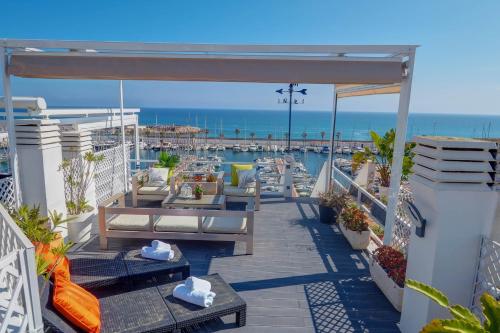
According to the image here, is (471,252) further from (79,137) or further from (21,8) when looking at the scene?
(21,8)

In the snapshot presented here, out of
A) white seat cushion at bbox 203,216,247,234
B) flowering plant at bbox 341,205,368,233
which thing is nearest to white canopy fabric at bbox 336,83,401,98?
flowering plant at bbox 341,205,368,233

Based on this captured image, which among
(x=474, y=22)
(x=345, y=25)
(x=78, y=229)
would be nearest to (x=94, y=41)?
(x=78, y=229)

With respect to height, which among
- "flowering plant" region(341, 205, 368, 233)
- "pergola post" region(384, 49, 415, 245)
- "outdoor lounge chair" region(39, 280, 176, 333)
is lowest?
"outdoor lounge chair" region(39, 280, 176, 333)

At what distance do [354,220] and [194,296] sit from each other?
9.43ft

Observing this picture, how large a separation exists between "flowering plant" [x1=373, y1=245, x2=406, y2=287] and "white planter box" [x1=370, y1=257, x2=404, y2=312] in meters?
0.04

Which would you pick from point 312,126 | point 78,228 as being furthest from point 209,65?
point 312,126

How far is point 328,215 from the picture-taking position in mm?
5699

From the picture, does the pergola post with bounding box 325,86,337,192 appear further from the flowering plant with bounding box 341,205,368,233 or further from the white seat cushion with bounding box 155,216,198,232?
the white seat cushion with bounding box 155,216,198,232

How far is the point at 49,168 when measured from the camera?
4.44 metres

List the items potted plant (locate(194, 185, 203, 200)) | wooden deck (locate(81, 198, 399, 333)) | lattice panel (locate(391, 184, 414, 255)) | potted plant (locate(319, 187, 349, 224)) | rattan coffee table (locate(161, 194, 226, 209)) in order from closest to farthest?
wooden deck (locate(81, 198, 399, 333)) < lattice panel (locate(391, 184, 414, 255)) < potted plant (locate(319, 187, 349, 224)) < rattan coffee table (locate(161, 194, 226, 209)) < potted plant (locate(194, 185, 203, 200))

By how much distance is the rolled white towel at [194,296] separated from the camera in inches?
109

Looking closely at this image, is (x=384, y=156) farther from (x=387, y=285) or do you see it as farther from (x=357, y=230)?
(x=387, y=285)

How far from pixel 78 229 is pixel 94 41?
282 centimetres

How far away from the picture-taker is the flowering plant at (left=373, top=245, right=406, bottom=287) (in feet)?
10.8
